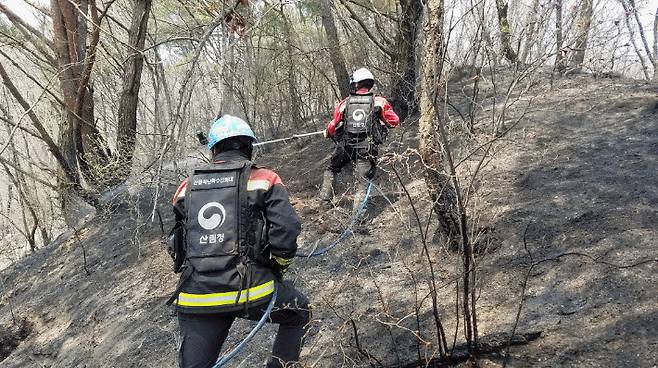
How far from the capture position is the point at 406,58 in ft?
26.5

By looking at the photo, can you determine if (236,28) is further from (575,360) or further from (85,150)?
(575,360)

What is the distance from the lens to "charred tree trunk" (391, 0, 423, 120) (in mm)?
7408

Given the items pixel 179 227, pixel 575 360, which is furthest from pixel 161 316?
pixel 575 360

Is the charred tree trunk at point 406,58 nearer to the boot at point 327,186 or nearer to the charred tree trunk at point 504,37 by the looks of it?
the charred tree trunk at point 504,37

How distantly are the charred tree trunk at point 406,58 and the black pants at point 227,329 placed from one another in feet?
15.7

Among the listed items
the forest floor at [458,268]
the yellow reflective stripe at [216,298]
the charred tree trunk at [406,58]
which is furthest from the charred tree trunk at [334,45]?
the yellow reflective stripe at [216,298]

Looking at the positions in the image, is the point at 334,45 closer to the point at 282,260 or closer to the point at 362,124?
the point at 362,124

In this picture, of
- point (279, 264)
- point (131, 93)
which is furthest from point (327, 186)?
point (131, 93)

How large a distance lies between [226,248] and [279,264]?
0.34 m

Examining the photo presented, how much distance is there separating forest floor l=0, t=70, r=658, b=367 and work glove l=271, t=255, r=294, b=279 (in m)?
0.35

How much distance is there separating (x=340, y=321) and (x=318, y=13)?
23.3 feet

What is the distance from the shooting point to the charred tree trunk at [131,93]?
706cm

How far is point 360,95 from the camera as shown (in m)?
5.58

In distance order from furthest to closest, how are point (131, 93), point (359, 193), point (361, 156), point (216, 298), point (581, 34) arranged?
Result: point (131, 93) → point (359, 193) → point (361, 156) → point (581, 34) → point (216, 298)
